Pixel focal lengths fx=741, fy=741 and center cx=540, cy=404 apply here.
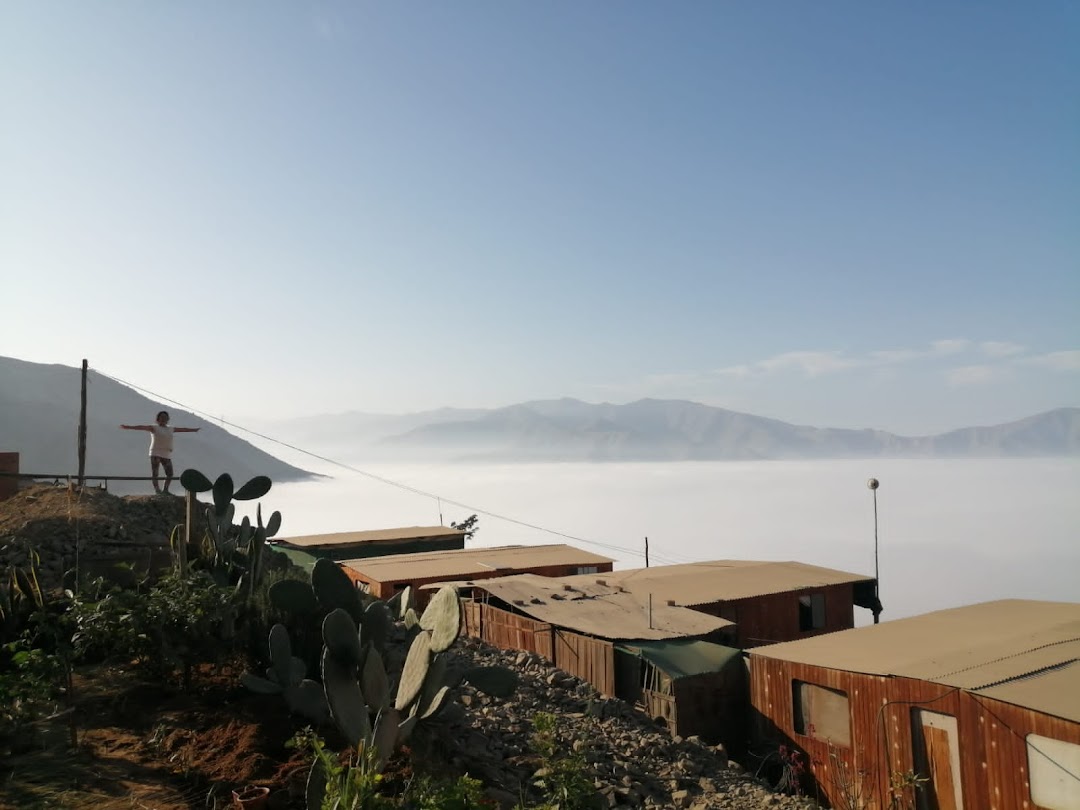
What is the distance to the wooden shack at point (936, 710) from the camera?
29.7 ft

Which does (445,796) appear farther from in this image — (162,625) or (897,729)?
(897,729)

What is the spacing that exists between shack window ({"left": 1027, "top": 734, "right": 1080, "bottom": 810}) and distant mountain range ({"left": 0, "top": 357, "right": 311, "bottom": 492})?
85.1 meters

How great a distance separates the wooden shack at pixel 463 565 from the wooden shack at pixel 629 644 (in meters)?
2.73

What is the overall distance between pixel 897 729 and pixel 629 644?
434 centimetres

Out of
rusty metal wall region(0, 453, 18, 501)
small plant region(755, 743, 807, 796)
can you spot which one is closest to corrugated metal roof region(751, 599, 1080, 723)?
small plant region(755, 743, 807, 796)

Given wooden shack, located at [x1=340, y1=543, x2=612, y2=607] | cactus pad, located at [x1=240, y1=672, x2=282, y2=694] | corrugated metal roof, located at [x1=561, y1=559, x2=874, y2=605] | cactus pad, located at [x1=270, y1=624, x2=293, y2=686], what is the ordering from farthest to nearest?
wooden shack, located at [x1=340, y1=543, x2=612, y2=607], corrugated metal roof, located at [x1=561, y1=559, x2=874, y2=605], cactus pad, located at [x1=270, y1=624, x2=293, y2=686], cactus pad, located at [x1=240, y1=672, x2=282, y2=694]

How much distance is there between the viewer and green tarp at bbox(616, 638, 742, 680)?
12258mm

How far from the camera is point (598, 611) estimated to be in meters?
14.8

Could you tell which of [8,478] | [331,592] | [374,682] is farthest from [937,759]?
[8,478]

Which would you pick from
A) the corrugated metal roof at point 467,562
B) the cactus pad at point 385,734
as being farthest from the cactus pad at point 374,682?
the corrugated metal roof at point 467,562

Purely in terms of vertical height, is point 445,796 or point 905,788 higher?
point 445,796

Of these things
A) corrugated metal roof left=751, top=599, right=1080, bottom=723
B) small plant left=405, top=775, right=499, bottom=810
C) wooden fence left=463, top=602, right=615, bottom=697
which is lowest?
wooden fence left=463, top=602, right=615, bottom=697

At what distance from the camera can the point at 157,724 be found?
6660 millimetres

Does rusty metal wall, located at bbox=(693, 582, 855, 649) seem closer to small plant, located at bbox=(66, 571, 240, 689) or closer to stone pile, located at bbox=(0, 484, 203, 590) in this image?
stone pile, located at bbox=(0, 484, 203, 590)
